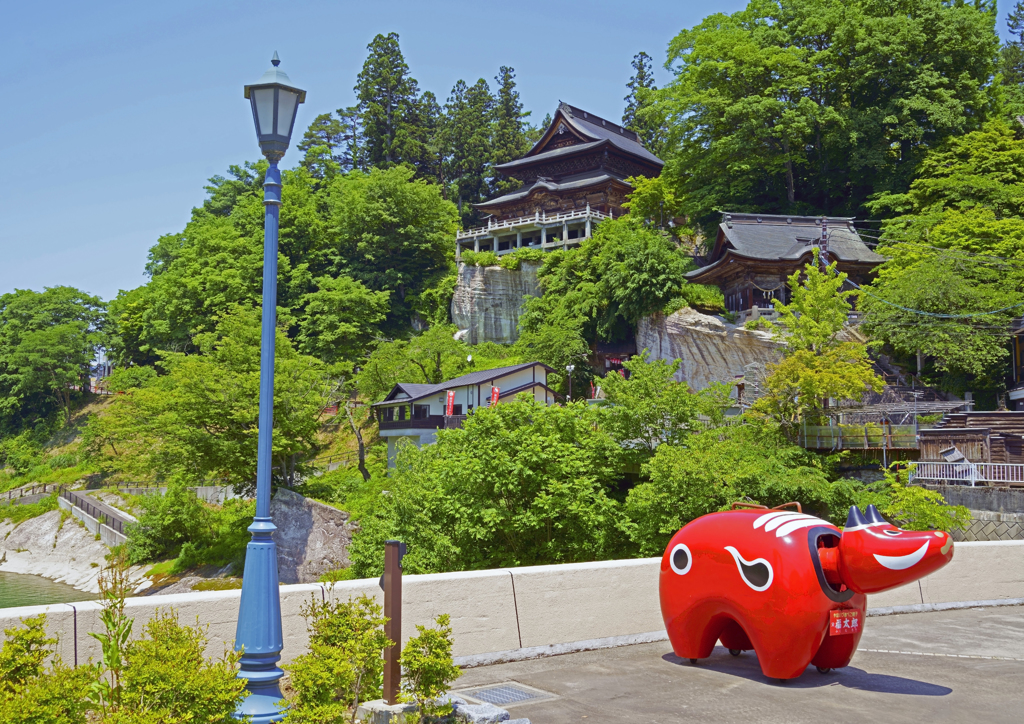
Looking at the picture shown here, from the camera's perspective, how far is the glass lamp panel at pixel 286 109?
745cm

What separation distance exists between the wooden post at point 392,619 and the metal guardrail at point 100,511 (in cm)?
3886

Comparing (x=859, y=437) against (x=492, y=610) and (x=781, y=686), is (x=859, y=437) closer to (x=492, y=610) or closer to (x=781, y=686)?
(x=781, y=686)

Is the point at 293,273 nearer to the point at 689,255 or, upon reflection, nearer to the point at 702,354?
the point at 689,255

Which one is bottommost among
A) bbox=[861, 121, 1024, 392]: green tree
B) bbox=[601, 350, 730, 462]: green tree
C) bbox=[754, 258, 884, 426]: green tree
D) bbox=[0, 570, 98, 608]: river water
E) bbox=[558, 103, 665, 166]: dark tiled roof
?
bbox=[0, 570, 98, 608]: river water

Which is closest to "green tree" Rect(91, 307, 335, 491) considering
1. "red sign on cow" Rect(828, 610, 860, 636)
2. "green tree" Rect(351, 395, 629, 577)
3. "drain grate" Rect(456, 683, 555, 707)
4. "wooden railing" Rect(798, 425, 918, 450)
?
"green tree" Rect(351, 395, 629, 577)

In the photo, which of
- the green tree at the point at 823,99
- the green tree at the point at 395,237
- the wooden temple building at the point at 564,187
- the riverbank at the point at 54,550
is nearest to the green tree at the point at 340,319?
the green tree at the point at 395,237

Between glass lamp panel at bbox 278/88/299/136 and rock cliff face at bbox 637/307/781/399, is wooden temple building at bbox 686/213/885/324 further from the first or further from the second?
glass lamp panel at bbox 278/88/299/136

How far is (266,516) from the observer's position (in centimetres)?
700

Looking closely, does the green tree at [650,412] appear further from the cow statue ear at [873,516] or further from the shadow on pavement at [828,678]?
the cow statue ear at [873,516]

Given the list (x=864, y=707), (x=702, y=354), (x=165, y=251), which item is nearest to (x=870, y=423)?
(x=702, y=354)

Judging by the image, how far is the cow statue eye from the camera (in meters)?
8.72

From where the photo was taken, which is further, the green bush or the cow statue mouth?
the cow statue mouth

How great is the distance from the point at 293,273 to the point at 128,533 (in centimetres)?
2615

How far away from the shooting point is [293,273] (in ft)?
195
